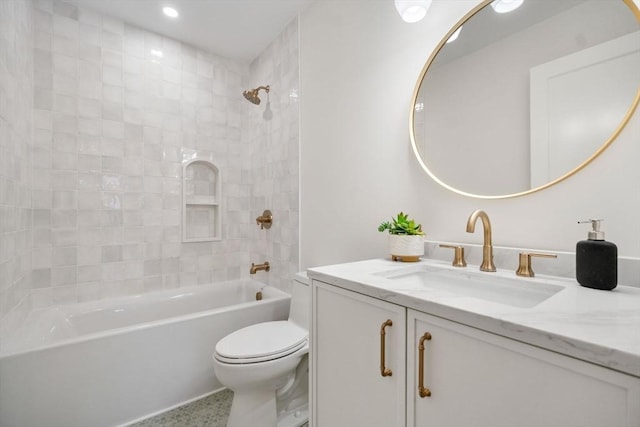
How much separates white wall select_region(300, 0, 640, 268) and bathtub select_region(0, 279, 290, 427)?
32.7 inches

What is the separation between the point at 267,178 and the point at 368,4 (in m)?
1.46

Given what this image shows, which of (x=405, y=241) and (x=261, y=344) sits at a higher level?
(x=405, y=241)

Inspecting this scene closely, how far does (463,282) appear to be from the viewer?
956mm

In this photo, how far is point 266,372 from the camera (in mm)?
1311

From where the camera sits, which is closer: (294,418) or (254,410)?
(254,410)

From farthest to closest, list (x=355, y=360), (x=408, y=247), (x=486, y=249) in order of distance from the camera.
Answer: (x=408, y=247) < (x=486, y=249) < (x=355, y=360)

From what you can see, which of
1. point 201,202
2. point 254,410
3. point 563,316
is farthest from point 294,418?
point 201,202

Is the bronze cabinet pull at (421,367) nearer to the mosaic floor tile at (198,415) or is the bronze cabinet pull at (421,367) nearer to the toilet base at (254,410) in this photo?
the toilet base at (254,410)

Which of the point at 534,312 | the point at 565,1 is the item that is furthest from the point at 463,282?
the point at 565,1

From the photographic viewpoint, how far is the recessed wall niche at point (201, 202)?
2.47 m

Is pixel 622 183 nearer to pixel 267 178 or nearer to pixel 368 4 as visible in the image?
pixel 368 4

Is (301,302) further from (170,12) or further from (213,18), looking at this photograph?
(170,12)

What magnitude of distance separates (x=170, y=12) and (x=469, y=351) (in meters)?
2.69

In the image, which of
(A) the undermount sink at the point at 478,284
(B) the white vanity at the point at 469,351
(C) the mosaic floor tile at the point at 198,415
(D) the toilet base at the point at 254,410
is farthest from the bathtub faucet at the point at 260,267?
(A) the undermount sink at the point at 478,284
